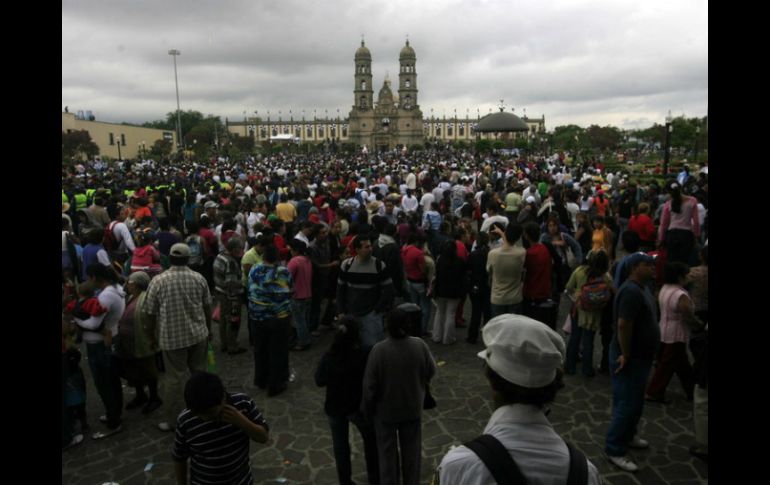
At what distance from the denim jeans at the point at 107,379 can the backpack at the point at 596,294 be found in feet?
16.8

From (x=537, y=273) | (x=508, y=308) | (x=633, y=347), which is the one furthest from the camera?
(x=508, y=308)

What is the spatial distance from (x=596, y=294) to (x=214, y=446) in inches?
168

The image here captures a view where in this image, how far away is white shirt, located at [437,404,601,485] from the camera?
164cm

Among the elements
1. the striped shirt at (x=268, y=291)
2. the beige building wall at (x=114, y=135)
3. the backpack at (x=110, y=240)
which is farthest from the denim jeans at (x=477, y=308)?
the beige building wall at (x=114, y=135)

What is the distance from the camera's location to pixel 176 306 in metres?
4.80

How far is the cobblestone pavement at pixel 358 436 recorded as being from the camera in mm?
4391

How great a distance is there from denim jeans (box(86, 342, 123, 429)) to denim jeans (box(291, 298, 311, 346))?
2373mm

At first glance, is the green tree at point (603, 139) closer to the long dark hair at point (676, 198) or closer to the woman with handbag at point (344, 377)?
the long dark hair at point (676, 198)

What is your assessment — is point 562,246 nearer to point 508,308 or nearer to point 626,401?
point 508,308

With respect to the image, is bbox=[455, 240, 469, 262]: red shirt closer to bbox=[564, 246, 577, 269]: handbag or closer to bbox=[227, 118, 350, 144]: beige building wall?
bbox=[564, 246, 577, 269]: handbag

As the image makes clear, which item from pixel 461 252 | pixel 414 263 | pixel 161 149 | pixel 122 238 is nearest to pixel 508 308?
pixel 461 252

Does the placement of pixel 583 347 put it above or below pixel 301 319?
below

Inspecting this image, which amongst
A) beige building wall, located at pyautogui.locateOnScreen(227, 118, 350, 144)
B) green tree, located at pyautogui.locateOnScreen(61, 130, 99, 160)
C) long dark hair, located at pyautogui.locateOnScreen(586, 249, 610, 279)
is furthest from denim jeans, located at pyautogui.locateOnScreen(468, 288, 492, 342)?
beige building wall, located at pyautogui.locateOnScreen(227, 118, 350, 144)
